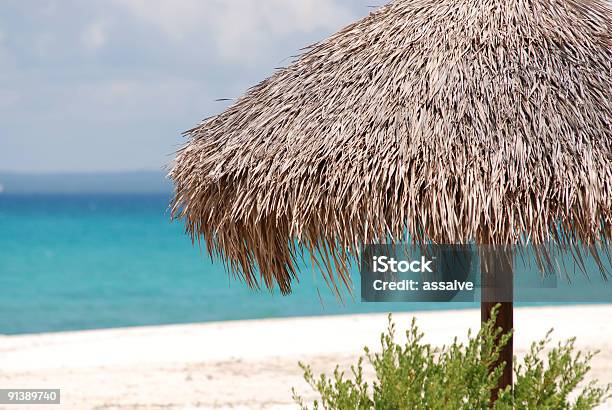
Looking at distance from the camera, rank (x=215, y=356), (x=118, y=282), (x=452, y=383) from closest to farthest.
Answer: (x=452, y=383), (x=215, y=356), (x=118, y=282)

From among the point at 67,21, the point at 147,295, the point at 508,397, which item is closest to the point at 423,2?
the point at 508,397

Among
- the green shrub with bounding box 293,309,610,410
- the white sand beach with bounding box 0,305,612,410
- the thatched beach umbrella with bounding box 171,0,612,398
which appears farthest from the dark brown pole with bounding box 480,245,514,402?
the white sand beach with bounding box 0,305,612,410

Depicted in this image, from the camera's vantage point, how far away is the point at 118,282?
29094 millimetres

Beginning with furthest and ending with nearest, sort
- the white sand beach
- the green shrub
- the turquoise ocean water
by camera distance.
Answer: the turquoise ocean water, the white sand beach, the green shrub

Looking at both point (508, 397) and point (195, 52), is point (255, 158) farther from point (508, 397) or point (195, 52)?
point (195, 52)

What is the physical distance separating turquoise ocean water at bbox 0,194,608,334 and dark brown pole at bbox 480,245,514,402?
6537 mm

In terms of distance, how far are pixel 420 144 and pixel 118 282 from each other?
26526 mm

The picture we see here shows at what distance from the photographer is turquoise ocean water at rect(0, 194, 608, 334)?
22281mm

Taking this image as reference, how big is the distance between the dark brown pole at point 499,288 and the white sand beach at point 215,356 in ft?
8.30

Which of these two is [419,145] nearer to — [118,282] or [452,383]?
[452,383]

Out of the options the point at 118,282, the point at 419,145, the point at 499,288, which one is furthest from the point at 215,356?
the point at 118,282

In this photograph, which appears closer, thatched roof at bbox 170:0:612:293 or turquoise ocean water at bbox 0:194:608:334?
thatched roof at bbox 170:0:612:293

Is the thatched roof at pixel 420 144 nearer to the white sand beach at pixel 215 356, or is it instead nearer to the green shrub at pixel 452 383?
the green shrub at pixel 452 383

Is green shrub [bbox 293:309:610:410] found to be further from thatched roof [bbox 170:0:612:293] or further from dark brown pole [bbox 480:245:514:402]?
thatched roof [bbox 170:0:612:293]
